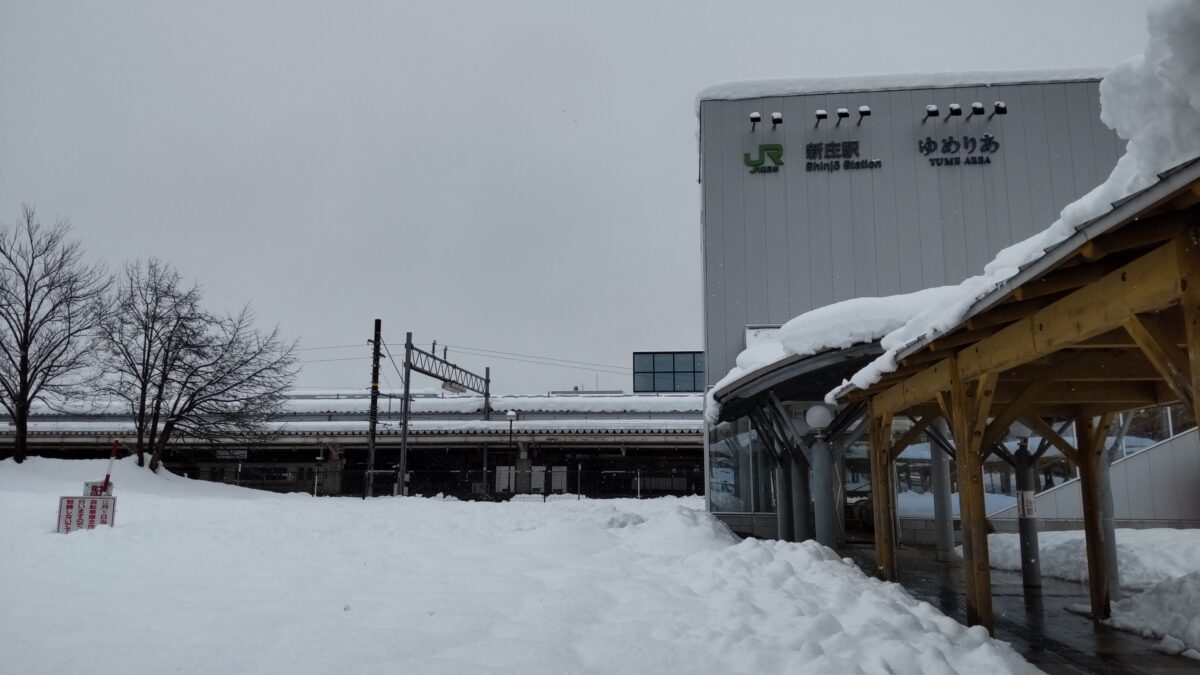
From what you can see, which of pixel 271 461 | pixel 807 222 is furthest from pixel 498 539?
pixel 271 461

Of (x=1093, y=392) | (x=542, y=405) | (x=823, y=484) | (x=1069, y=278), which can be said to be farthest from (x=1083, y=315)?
(x=542, y=405)

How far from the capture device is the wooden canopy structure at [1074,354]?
3.74m

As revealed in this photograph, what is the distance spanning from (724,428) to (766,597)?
13522 millimetres

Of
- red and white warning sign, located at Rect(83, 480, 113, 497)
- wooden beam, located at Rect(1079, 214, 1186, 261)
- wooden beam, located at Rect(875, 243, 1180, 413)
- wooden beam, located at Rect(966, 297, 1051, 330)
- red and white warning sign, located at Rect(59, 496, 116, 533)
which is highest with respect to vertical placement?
wooden beam, located at Rect(1079, 214, 1186, 261)

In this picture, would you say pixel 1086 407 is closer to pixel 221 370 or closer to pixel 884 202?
pixel 884 202

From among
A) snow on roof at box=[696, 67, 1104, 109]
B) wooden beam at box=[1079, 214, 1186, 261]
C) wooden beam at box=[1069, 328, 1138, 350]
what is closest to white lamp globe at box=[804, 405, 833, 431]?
wooden beam at box=[1069, 328, 1138, 350]

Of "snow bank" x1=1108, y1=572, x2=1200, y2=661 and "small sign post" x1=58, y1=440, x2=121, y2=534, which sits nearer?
"snow bank" x1=1108, y1=572, x2=1200, y2=661

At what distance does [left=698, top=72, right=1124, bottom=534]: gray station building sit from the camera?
21.7m

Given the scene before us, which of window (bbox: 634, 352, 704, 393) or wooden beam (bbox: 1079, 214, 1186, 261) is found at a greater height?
window (bbox: 634, 352, 704, 393)

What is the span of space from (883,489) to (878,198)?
14.6 meters

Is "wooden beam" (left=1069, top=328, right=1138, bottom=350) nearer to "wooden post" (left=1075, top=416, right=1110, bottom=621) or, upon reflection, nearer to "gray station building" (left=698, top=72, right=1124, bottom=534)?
"wooden post" (left=1075, top=416, right=1110, bottom=621)

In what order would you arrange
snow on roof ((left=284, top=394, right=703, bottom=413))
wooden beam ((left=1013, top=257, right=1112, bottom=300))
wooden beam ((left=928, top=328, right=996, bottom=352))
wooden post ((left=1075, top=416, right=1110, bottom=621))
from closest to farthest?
wooden beam ((left=1013, top=257, right=1112, bottom=300))
wooden beam ((left=928, top=328, right=996, bottom=352))
wooden post ((left=1075, top=416, right=1110, bottom=621))
snow on roof ((left=284, top=394, right=703, bottom=413))

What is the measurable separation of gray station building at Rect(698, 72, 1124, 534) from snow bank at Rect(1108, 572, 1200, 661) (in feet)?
43.7

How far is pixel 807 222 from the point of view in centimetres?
2206
